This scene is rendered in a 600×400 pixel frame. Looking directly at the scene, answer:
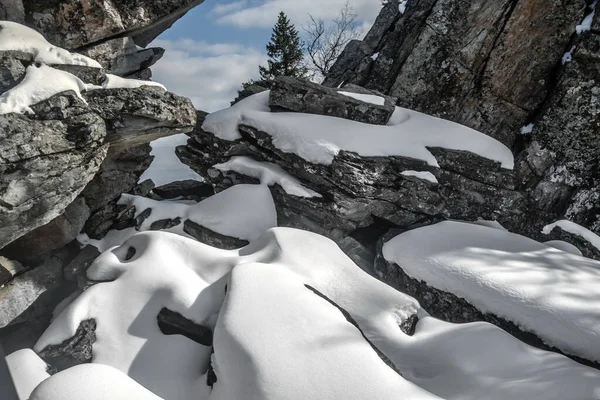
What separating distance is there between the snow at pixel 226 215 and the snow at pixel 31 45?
3388 millimetres

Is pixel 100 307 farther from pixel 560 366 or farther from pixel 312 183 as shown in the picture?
pixel 560 366

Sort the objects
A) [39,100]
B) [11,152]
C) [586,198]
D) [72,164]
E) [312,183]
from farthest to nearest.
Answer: [586,198]
[312,183]
[72,164]
[39,100]
[11,152]

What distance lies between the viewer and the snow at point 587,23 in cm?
963

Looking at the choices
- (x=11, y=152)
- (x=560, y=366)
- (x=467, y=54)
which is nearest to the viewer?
(x=560, y=366)

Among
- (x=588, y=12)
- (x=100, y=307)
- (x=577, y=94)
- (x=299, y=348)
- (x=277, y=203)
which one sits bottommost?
(x=100, y=307)

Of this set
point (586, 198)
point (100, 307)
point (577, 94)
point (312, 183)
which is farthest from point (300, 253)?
point (577, 94)

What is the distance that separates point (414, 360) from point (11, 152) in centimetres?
620

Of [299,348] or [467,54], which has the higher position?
[467,54]

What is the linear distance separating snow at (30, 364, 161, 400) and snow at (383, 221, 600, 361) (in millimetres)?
4773

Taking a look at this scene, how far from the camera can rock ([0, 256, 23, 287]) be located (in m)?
6.26

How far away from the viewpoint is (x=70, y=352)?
196 inches

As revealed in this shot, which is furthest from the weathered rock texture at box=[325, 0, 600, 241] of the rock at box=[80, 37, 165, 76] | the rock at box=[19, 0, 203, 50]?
the rock at box=[80, 37, 165, 76]

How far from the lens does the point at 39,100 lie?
18.0 ft

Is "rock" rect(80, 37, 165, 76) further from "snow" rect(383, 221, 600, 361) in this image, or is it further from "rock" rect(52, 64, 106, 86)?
"snow" rect(383, 221, 600, 361)
